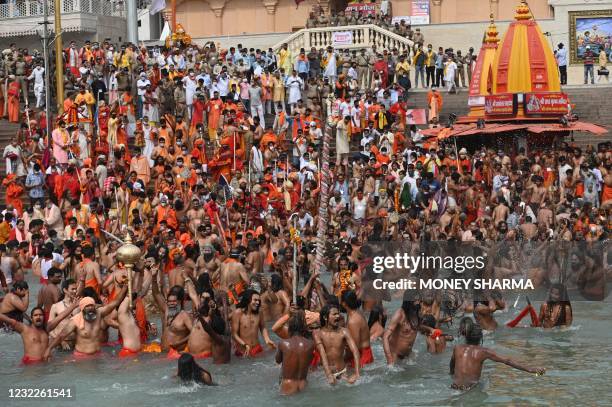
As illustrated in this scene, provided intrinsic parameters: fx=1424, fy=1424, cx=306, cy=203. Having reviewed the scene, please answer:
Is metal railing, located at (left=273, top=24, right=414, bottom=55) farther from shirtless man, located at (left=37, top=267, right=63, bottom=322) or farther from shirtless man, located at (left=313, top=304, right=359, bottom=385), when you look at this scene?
shirtless man, located at (left=313, top=304, right=359, bottom=385)

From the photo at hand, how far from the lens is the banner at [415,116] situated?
29156 millimetres

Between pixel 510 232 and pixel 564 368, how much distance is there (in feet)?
15.5

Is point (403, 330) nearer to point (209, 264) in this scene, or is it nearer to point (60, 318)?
point (60, 318)

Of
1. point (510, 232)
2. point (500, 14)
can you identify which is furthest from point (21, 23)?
point (510, 232)

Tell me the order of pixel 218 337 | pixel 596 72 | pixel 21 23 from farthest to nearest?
pixel 21 23, pixel 596 72, pixel 218 337

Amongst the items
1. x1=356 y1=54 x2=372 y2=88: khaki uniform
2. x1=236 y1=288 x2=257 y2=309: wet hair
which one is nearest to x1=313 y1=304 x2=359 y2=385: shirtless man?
x1=236 y1=288 x2=257 y2=309: wet hair

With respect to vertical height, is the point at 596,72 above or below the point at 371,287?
above

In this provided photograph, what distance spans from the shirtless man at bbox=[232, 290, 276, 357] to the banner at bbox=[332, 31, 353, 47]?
2119cm

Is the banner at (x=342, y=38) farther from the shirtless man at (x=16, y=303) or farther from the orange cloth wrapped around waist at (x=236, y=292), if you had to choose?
the shirtless man at (x=16, y=303)

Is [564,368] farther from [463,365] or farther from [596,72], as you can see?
[596,72]

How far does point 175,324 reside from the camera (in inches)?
631

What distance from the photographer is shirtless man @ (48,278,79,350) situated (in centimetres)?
1648

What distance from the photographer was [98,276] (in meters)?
18.4

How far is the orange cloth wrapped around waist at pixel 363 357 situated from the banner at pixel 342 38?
2183 centimetres
